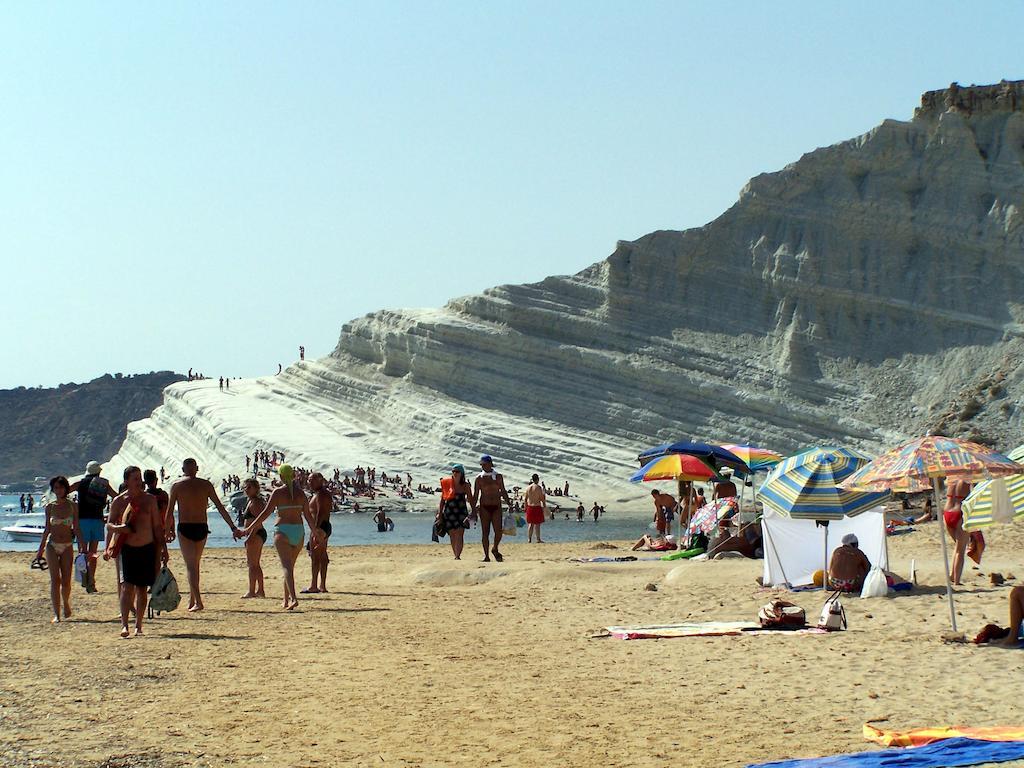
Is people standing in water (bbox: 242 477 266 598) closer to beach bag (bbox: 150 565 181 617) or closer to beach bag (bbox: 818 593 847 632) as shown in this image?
beach bag (bbox: 150 565 181 617)

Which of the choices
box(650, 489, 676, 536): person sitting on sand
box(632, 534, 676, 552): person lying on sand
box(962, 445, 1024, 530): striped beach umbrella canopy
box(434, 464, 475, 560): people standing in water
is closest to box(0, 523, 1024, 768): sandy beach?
box(962, 445, 1024, 530): striped beach umbrella canopy

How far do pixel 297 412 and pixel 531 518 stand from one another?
4861 centimetres

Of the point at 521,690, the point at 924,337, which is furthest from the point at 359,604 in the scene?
the point at 924,337

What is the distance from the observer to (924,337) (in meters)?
73.6

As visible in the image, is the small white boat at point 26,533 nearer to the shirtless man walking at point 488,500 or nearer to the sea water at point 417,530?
the sea water at point 417,530

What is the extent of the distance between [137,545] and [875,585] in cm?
731

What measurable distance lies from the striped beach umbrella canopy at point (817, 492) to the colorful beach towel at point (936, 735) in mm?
6991

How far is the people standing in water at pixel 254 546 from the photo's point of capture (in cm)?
1555

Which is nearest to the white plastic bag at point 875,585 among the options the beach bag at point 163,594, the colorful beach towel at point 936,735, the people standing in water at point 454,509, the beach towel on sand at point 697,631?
the beach towel on sand at point 697,631

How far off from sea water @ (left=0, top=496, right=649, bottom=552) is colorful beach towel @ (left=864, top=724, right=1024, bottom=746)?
2416 centimetres

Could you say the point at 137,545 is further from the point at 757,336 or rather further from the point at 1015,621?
the point at 757,336

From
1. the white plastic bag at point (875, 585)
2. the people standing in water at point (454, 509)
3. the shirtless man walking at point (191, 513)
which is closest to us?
the shirtless man walking at point (191, 513)

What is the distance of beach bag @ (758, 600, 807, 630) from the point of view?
11766mm

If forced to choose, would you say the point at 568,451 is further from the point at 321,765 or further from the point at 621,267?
the point at 321,765
